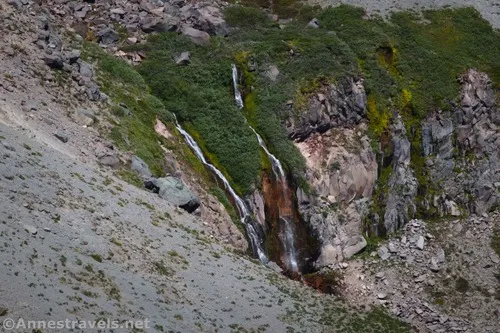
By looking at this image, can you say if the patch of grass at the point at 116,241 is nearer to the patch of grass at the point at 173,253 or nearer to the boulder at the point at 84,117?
the patch of grass at the point at 173,253

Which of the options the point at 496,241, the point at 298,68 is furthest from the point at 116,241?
the point at 496,241

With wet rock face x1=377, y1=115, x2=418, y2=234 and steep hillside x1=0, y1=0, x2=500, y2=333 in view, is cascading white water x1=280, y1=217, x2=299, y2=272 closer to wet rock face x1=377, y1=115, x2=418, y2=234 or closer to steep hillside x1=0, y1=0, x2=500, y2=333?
steep hillside x1=0, y1=0, x2=500, y2=333

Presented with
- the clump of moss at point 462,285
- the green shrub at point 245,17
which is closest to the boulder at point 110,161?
the clump of moss at point 462,285

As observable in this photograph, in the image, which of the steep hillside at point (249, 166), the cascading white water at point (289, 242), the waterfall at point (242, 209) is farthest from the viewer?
the cascading white water at point (289, 242)

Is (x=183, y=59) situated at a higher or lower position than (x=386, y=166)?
higher

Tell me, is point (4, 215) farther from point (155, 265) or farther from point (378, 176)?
point (378, 176)

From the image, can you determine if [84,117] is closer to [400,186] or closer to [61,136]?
[61,136]


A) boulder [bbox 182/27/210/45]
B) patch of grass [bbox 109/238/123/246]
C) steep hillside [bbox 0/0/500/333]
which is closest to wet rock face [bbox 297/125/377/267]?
steep hillside [bbox 0/0/500/333]
